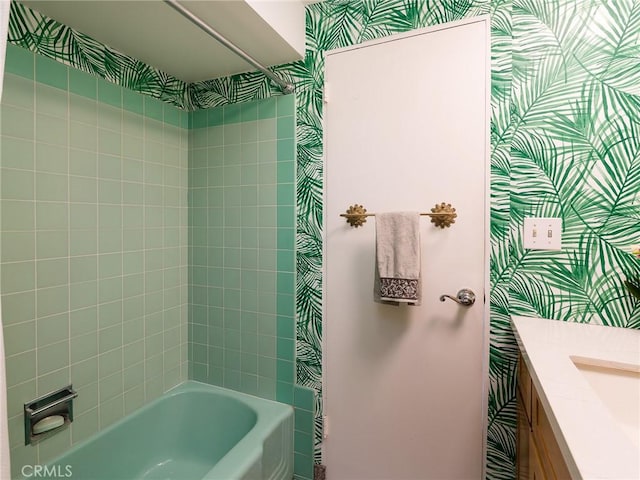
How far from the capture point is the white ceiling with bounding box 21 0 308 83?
120cm

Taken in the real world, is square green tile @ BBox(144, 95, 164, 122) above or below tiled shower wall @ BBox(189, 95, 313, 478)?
above

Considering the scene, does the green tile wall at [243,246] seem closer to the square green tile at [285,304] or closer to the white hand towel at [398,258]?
the square green tile at [285,304]

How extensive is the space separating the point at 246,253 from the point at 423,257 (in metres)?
0.91

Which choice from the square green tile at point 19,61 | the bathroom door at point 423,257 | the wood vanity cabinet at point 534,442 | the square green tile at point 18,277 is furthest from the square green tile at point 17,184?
the wood vanity cabinet at point 534,442

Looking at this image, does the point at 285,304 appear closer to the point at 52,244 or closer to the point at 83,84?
the point at 52,244

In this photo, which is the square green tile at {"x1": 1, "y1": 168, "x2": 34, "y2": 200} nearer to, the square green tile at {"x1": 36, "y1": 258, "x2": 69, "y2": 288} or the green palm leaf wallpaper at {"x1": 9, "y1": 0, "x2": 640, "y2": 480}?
the square green tile at {"x1": 36, "y1": 258, "x2": 69, "y2": 288}

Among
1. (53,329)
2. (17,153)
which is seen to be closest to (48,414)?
(53,329)

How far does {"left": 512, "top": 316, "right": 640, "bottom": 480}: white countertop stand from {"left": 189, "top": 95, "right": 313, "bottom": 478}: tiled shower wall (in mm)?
1045

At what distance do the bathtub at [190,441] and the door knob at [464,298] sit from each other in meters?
0.97

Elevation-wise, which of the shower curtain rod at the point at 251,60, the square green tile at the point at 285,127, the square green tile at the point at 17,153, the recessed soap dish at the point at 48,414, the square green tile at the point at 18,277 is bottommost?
the recessed soap dish at the point at 48,414

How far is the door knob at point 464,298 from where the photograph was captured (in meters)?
1.29

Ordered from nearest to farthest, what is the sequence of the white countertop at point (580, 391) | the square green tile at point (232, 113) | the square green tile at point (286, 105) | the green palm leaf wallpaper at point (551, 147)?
the white countertop at point (580, 391) < the green palm leaf wallpaper at point (551, 147) < the square green tile at point (286, 105) < the square green tile at point (232, 113)

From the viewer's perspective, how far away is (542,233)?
1.21m

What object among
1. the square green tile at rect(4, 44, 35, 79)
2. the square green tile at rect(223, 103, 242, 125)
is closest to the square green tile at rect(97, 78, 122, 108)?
the square green tile at rect(4, 44, 35, 79)
